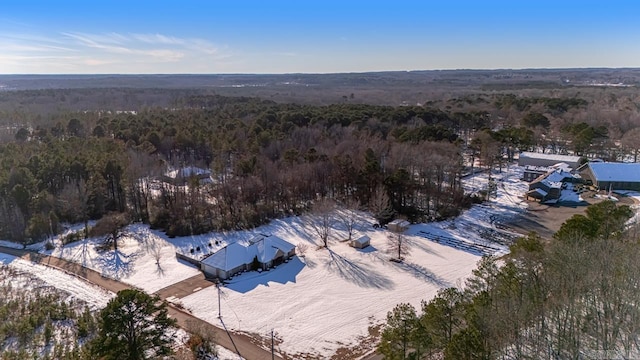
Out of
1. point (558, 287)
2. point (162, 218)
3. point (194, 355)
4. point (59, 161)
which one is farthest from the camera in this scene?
point (59, 161)

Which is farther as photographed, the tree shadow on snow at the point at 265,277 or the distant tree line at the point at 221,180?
the distant tree line at the point at 221,180

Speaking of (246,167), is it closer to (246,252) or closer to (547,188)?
(246,252)

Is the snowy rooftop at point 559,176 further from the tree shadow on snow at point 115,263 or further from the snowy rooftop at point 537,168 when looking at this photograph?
the tree shadow on snow at point 115,263

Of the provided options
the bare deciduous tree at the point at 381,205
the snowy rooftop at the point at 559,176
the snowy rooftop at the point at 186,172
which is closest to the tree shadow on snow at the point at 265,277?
the bare deciduous tree at the point at 381,205

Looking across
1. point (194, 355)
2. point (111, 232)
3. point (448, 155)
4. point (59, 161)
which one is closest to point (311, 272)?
point (194, 355)

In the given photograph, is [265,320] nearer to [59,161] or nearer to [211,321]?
[211,321]

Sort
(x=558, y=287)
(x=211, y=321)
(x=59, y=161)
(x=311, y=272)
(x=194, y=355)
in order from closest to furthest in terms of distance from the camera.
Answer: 1. (x=558, y=287)
2. (x=194, y=355)
3. (x=211, y=321)
4. (x=311, y=272)
5. (x=59, y=161)
